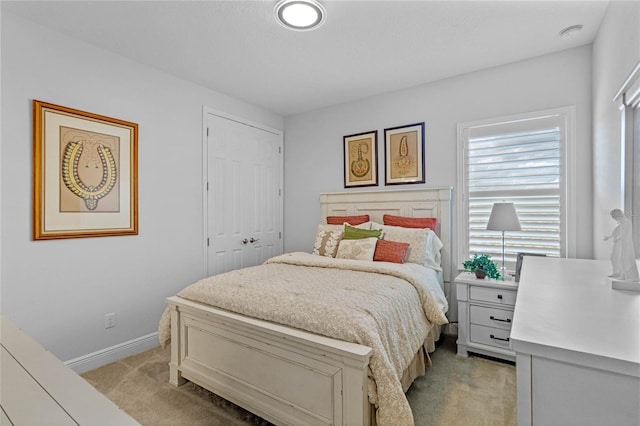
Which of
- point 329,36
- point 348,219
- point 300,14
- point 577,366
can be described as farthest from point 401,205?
point 577,366

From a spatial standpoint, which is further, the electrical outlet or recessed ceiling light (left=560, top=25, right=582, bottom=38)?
the electrical outlet

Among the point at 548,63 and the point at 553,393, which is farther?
the point at 548,63

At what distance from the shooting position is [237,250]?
3.71m

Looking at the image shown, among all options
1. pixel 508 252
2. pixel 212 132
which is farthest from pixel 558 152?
pixel 212 132

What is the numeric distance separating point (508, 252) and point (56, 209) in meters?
3.73

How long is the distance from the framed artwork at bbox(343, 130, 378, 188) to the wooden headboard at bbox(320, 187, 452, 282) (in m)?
0.18

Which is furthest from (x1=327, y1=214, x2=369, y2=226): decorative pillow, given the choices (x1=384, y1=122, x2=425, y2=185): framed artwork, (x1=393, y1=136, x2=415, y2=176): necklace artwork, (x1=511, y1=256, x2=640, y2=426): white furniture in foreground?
(x1=511, y1=256, x2=640, y2=426): white furniture in foreground

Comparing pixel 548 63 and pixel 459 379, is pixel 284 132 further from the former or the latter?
pixel 459 379

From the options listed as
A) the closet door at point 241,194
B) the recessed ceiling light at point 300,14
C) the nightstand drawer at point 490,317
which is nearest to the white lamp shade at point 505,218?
the nightstand drawer at point 490,317

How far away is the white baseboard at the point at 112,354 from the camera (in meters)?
2.42

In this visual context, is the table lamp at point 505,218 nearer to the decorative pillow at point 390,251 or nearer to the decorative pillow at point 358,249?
the decorative pillow at point 390,251

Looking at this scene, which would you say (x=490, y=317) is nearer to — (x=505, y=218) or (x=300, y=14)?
(x=505, y=218)

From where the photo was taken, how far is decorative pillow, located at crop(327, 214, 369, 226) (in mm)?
3561

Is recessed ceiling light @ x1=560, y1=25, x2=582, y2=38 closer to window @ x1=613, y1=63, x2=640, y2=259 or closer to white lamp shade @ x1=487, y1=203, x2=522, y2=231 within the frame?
window @ x1=613, y1=63, x2=640, y2=259
